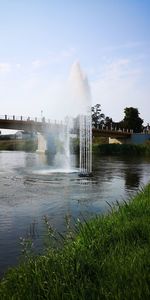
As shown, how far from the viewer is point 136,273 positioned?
704cm

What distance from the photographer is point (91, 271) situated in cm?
780

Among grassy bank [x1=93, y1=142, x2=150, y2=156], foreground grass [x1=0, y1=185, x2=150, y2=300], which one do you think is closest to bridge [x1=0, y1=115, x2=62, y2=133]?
grassy bank [x1=93, y1=142, x2=150, y2=156]

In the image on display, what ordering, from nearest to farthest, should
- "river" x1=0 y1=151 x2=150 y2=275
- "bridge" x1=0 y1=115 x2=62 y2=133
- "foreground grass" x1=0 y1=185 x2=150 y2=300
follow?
"foreground grass" x1=0 y1=185 x2=150 y2=300 < "river" x1=0 y1=151 x2=150 y2=275 < "bridge" x1=0 y1=115 x2=62 y2=133

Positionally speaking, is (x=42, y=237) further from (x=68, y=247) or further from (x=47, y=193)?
(x=47, y=193)

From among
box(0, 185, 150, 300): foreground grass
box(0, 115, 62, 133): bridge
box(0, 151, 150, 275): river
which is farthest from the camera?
box(0, 115, 62, 133): bridge

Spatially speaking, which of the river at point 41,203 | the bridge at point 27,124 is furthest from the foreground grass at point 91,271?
the bridge at point 27,124

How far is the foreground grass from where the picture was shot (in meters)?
6.61

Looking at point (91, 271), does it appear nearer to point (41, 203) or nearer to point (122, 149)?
point (41, 203)

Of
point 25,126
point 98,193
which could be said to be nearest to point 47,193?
point 98,193

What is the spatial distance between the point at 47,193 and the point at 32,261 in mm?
19906

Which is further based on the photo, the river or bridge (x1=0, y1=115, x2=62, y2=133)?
bridge (x1=0, y1=115, x2=62, y2=133)

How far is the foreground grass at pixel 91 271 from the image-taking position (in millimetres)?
6613

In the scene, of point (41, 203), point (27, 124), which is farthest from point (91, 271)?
point (27, 124)

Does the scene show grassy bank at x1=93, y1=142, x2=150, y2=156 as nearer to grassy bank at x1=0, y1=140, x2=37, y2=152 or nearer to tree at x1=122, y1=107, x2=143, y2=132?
grassy bank at x1=0, y1=140, x2=37, y2=152
